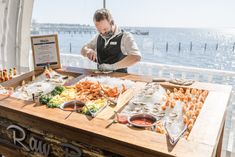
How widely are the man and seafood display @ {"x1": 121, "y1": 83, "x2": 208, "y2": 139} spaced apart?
2.39 feet

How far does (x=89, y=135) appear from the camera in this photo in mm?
1186

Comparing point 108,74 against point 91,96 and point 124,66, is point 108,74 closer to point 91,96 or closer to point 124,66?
point 124,66

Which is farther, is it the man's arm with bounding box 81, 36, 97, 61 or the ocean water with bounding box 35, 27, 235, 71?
the ocean water with bounding box 35, 27, 235, 71

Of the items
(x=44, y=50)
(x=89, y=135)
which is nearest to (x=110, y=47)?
(x=44, y=50)

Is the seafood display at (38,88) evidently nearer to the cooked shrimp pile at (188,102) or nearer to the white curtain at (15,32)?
the cooked shrimp pile at (188,102)

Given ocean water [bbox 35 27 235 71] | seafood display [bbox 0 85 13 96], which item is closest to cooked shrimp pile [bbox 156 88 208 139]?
seafood display [bbox 0 85 13 96]

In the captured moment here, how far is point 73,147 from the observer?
1.30 m

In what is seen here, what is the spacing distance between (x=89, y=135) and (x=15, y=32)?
335 cm

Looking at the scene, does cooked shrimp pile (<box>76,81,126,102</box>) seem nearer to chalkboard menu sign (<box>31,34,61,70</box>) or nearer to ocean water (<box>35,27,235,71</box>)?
chalkboard menu sign (<box>31,34,61,70</box>)

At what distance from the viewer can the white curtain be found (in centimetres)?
370

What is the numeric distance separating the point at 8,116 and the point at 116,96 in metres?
0.75

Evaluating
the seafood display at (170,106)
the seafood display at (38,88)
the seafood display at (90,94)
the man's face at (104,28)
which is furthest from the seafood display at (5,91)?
the man's face at (104,28)

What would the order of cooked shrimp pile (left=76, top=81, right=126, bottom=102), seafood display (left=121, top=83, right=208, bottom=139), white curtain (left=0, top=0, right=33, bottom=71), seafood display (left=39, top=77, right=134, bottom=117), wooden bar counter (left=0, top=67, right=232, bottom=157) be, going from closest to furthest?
wooden bar counter (left=0, top=67, right=232, bottom=157) < seafood display (left=121, top=83, right=208, bottom=139) < seafood display (left=39, top=77, right=134, bottom=117) < cooked shrimp pile (left=76, top=81, right=126, bottom=102) < white curtain (left=0, top=0, right=33, bottom=71)

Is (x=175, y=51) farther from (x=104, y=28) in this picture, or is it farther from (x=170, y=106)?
(x=170, y=106)
